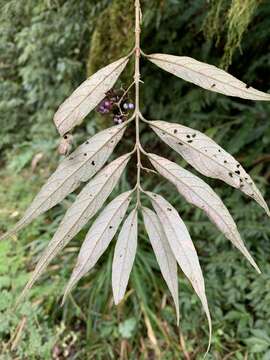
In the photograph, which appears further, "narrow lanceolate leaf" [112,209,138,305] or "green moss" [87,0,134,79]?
"green moss" [87,0,134,79]

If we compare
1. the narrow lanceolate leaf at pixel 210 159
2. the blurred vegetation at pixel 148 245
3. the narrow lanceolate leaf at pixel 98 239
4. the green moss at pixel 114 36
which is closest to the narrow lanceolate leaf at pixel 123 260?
the narrow lanceolate leaf at pixel 98 239

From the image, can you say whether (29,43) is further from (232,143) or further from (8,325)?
(8,325)

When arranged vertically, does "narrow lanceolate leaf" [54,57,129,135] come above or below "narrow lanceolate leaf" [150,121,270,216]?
above

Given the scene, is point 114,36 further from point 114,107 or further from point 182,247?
point 182,247

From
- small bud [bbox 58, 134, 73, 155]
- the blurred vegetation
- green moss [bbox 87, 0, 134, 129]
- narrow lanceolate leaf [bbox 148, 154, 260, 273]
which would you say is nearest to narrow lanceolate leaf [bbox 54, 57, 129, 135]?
small bud [bbox 58, 134, 73, 155]

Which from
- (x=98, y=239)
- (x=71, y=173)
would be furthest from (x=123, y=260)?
(x=71, y=173)

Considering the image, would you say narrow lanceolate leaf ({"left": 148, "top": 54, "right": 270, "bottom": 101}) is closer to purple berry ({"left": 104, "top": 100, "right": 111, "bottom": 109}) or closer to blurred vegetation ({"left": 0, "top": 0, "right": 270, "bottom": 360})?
purple berry ({"left": 104, "top": 100, "right": 111, "bottom": 109})
